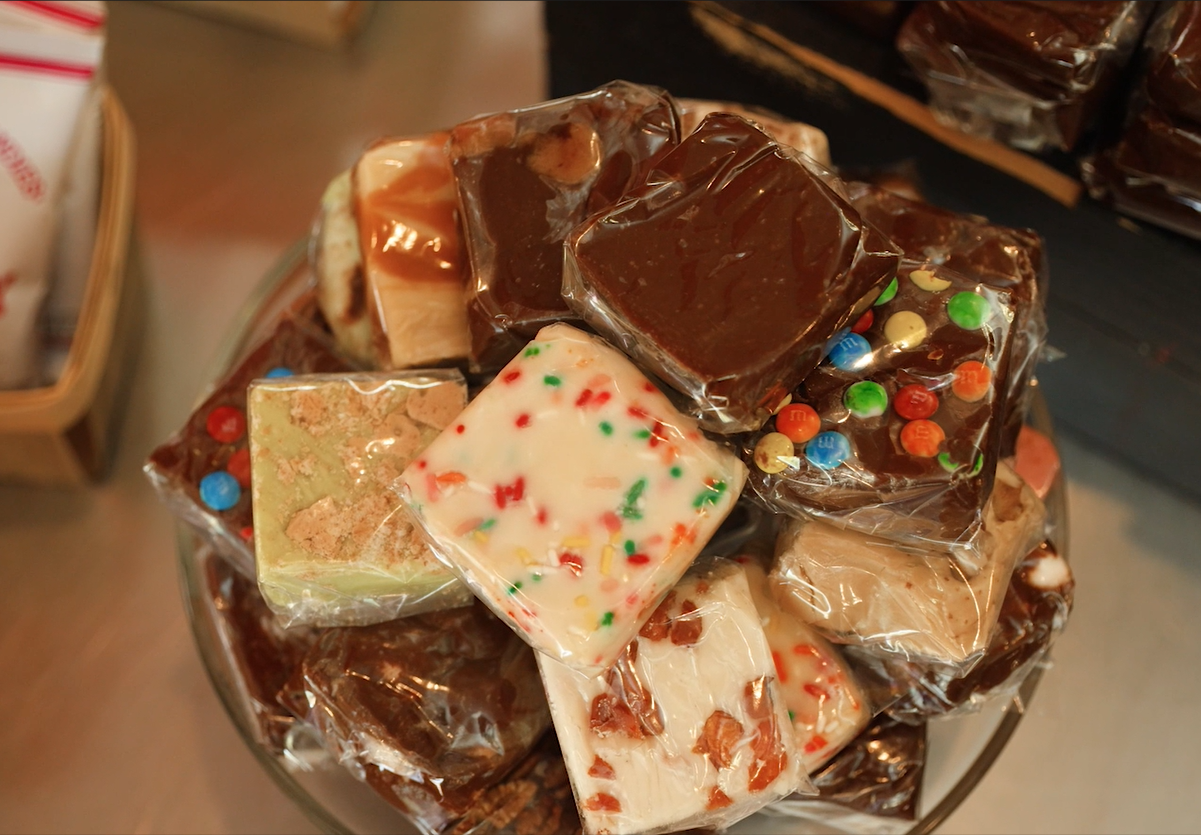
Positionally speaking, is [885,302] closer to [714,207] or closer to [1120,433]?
[714,207]

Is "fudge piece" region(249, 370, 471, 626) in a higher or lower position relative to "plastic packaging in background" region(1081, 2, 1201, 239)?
lower

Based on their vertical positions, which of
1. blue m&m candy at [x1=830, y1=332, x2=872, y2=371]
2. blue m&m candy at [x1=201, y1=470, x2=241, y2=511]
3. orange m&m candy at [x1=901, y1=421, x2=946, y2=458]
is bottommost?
blue m&m candy at [x1=201, y1=470, x2=241, y2=511]

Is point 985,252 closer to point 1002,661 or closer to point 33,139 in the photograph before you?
point 1002,661

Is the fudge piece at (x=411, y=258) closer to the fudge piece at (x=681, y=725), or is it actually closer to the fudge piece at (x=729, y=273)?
the fudge piece at (x=729, y=273)

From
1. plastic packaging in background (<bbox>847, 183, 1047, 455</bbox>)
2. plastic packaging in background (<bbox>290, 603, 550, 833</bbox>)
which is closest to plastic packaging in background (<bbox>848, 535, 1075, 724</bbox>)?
plastic packaging in background (<bbox>847, 183, 1047, 455</bbox>)

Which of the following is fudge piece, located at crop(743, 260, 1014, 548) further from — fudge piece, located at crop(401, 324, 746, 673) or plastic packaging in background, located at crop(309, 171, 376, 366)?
plastic packaging in background, located at crop(309, 171, 376, 366)
